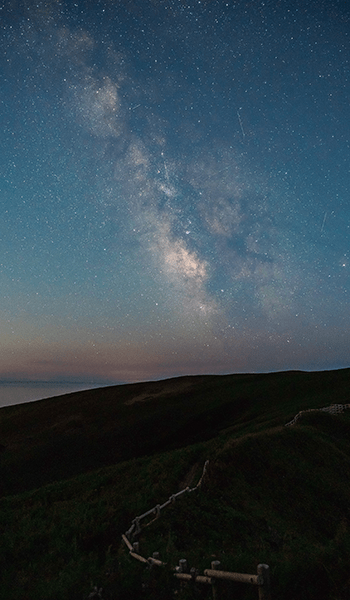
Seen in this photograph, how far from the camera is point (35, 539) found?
17.3 meters

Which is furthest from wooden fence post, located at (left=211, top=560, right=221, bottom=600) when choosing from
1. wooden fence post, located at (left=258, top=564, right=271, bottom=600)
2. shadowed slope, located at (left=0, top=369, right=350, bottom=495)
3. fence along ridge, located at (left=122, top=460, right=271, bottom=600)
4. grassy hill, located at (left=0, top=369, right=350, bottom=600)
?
shadowed slope, located at (left=0, top=369, right=350, bottom=495)

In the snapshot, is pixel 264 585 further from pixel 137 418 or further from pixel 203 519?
pixel 137 418

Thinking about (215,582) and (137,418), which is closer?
(215,582)

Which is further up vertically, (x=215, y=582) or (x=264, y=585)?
(x=264, y=585)

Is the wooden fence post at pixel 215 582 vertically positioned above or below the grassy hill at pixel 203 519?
above

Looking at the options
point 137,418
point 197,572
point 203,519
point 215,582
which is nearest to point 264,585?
point 215,582

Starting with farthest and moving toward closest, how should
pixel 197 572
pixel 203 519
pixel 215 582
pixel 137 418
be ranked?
pixel 137 418 < pixel 203 519 < pixel 197 572 < pixel 215 582

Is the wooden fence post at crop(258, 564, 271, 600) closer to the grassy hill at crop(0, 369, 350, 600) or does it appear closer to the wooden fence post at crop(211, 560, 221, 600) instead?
the wooden fence post at crop(211, 560, 221, 600)

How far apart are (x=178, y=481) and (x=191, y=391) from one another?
165 ft

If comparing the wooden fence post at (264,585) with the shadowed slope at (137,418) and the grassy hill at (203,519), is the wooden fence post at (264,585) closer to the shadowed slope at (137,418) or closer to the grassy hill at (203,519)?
the grassy hill at (203,519)

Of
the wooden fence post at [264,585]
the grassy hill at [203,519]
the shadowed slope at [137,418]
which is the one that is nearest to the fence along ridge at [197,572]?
the wooden fence post at [264,585]

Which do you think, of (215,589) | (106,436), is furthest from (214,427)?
(215,589)

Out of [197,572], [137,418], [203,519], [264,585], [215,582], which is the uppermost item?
[264,585]

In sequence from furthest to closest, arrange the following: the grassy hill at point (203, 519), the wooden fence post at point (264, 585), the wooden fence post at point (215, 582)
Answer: the grassy hill at point (203, 519) < the wooden fence post at point (215, 582) < the wooden fence post at point (264, 585)
